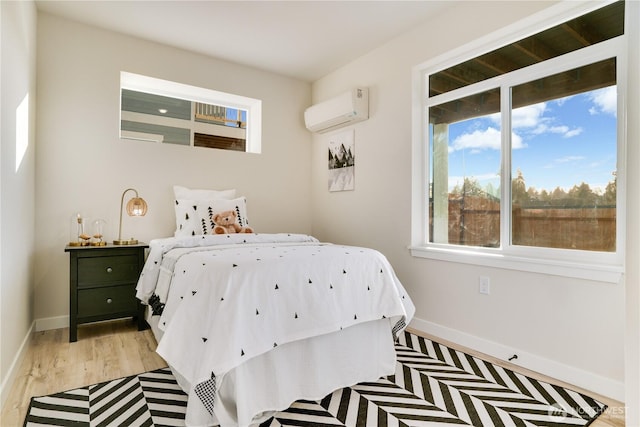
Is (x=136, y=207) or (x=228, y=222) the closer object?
(x=136, y=207)

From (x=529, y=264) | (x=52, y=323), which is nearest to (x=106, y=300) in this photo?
(x=52, y=323)

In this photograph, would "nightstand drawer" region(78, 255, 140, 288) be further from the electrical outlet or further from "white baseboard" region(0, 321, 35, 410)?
the electrical outlet

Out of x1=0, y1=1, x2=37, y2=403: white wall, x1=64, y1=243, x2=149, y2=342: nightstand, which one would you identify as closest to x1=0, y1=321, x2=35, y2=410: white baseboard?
x1=0, y1=1, x2=37, y2=403: white wall

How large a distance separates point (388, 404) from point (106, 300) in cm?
218

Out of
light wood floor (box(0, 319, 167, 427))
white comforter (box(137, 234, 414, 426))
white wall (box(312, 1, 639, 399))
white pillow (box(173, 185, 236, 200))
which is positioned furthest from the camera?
white pillow (box(173, 185, 236, 200))

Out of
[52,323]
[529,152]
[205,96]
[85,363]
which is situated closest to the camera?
[85,363]

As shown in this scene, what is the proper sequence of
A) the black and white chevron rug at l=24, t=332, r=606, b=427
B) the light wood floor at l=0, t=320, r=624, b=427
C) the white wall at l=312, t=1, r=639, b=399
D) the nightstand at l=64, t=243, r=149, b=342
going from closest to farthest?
the black and white chevron rug at l=24, t=332, r=606, b=427, the light wood floor at l=0, t=320, r=624, b=427, the white wall at l=312, t=1, r=639, b=399, the nightstand at l=64, t=243, r=149, b=342

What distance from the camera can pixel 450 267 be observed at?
2670 millimetres

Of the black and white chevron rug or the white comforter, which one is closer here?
the white comforter

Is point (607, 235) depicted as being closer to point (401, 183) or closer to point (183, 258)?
point (401, 183)

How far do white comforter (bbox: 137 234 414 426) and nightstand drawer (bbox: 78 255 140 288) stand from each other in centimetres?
70

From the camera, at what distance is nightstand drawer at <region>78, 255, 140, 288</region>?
2604mm

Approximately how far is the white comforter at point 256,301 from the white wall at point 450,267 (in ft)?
2.27

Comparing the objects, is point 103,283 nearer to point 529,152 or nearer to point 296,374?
point 296,374
